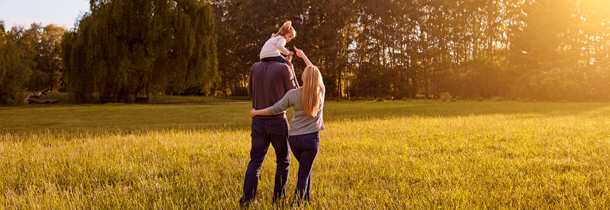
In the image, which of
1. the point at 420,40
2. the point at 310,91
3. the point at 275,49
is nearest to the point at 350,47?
the point at 420,40

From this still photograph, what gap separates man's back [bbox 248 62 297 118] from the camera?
3807 mm

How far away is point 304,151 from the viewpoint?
3.60m

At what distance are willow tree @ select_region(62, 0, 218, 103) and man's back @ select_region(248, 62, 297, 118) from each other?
26.6 metres

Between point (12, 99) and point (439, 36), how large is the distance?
38.8 meters

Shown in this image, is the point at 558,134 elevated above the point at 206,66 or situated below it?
below

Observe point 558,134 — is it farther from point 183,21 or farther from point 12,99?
point 12,99

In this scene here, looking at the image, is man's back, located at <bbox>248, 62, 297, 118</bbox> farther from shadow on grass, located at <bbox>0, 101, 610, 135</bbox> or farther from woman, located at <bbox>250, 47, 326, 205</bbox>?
shadow on grass, located at <bbox>0, 101, 610, 135</bbox>

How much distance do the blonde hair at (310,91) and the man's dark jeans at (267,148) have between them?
40cm

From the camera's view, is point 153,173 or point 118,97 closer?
point 153,173

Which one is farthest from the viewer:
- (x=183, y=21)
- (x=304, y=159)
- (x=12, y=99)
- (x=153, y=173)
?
(x=183, y=21)

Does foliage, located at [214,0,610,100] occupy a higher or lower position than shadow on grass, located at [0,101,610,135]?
higher

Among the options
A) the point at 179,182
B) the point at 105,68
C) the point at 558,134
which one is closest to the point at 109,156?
the point at 179,182

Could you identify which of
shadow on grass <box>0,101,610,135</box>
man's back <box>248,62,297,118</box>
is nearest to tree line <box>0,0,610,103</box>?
shadow on grass <box>0,101,610,135</box>

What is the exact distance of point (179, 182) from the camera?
492 centimetres
